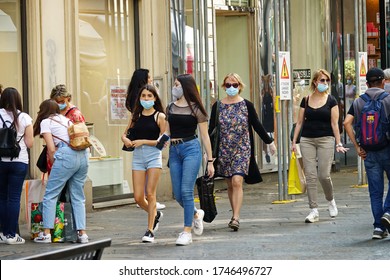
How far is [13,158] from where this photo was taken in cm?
1178

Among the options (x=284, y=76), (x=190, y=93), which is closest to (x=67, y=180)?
(x=190, y=93)

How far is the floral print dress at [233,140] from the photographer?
12453mm

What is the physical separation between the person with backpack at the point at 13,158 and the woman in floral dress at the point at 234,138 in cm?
209

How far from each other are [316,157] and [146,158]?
2.72m

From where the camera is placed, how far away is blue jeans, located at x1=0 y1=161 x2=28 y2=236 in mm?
11828

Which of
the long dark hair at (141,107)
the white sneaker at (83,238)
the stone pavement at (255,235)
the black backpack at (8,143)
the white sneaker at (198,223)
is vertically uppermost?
the long dark hair at (141,107)

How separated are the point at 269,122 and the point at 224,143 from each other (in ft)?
Result: 27.5

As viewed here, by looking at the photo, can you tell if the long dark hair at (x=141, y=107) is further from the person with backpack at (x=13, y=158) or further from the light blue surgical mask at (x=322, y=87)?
the light blue surgical mask at (x=322, y=87)

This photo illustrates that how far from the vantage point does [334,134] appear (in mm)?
13070

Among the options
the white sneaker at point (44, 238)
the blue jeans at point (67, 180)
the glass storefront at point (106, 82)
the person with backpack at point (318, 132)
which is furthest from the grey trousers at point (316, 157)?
the glass storefront at point (106, 82)

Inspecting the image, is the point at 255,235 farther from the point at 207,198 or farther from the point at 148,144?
the point at 148,144

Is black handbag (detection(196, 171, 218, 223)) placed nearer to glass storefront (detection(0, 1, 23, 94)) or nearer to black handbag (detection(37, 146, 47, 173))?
black handbag (detection(37, 146, 47, 173))
